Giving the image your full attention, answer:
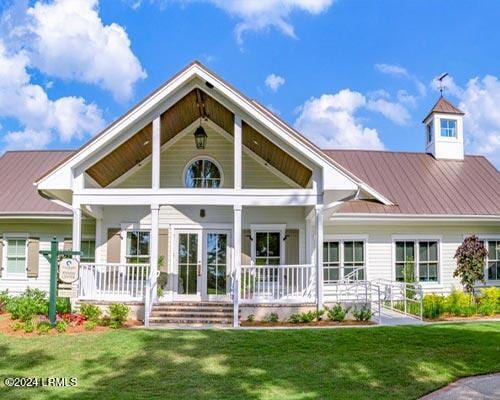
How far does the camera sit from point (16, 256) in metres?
14.9

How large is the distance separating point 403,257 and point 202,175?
6544 mm

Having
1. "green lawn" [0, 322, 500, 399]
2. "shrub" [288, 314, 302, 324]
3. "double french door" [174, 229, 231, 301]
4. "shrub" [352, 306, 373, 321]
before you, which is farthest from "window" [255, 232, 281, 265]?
"green lawn" [0, 322, 500, 399]

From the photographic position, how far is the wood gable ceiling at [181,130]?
39.9 ft

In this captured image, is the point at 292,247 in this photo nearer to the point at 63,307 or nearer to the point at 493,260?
the point at 63,307

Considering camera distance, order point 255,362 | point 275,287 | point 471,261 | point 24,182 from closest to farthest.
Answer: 1. point 255,362
2. point 275,287
3. point 471,261
4. point 24,182

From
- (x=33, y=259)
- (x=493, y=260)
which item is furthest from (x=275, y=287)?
(x=493, y=260)

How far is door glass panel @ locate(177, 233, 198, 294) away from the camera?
43.9 ft

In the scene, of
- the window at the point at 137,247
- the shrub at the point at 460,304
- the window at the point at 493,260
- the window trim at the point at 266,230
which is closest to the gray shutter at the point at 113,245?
the window at the point at 137,247

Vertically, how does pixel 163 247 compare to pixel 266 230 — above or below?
below

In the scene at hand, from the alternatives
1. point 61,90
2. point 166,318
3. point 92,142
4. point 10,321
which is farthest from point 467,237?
point 61,90

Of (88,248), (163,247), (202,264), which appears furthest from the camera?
(88,248)

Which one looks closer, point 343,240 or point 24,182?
point 343,240

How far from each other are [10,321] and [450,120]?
16.3 metres

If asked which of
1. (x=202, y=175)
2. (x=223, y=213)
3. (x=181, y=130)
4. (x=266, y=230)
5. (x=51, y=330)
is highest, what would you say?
(x=181, y=130)
